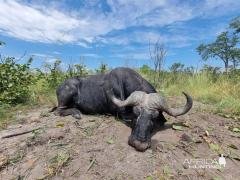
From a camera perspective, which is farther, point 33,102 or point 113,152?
point 33,102

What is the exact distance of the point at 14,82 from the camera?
26.6 ft

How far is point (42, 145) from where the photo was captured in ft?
16.0

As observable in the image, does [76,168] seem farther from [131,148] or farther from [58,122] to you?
[58,122]

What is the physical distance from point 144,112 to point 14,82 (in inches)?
168

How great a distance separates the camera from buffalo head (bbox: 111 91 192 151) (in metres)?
4.56

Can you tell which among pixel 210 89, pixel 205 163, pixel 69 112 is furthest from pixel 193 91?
pixel 205 163

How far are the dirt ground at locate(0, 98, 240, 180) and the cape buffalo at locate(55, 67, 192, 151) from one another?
205 mm

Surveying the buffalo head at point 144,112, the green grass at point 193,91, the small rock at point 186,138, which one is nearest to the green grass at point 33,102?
the green grass at point 193,91

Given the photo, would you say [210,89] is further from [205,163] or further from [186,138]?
[205,163]

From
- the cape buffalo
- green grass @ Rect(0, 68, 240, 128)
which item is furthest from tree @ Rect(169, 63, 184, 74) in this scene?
the cape buffalo

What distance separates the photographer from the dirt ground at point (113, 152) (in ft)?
13.6

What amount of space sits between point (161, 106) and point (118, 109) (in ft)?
2.98

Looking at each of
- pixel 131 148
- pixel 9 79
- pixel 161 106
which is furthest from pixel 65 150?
pixel 9 79

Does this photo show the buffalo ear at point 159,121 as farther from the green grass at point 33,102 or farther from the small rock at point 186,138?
the green grass at point 33,102
